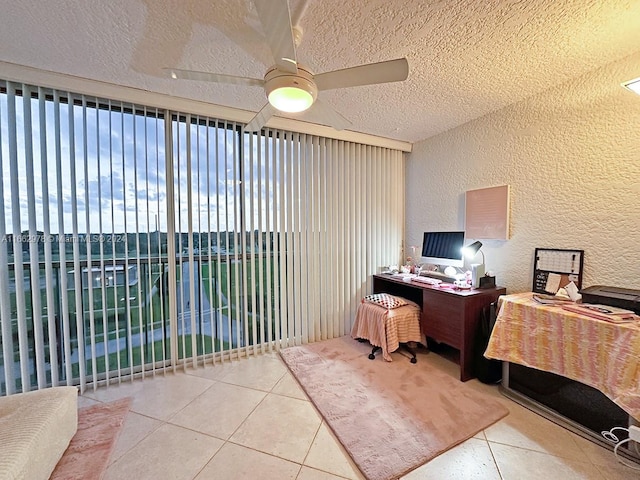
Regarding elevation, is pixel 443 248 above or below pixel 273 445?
above

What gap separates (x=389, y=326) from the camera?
2543 millimetres

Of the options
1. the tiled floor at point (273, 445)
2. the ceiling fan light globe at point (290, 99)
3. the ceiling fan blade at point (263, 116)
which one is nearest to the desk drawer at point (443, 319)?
the tiled floor at point (273, 445)

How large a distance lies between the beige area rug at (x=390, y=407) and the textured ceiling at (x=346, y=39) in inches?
94.5

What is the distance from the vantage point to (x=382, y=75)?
4.21 ft

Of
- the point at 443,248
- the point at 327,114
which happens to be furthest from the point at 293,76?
the point at 443,248

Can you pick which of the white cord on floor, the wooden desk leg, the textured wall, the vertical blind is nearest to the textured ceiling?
the textured wall

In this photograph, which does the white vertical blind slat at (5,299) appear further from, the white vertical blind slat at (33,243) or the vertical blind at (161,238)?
the white vertical blind slat at (33,243)

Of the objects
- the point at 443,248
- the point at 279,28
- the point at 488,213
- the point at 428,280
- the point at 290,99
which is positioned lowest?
the point at 428,280

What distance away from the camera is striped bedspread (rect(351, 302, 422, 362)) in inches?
100

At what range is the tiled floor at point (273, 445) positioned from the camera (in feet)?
4.54

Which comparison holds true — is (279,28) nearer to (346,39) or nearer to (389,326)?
(346,39)

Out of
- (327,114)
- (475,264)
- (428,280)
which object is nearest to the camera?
(327,114)

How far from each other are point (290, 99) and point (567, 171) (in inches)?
86.2

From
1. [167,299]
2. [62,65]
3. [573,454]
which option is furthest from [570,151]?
[62,65]
